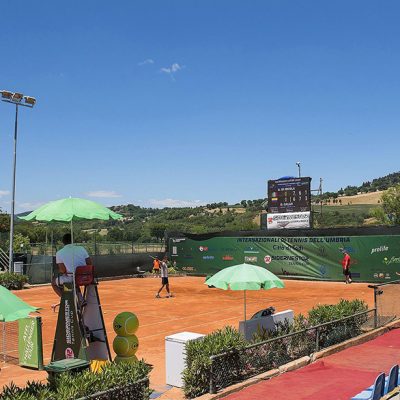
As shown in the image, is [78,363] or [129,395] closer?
[129,395]

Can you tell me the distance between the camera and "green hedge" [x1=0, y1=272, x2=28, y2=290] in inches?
1095

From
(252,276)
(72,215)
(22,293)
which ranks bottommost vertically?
(22,293)

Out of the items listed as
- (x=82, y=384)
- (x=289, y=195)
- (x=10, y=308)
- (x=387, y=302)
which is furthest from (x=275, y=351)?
(x=289, y=195)

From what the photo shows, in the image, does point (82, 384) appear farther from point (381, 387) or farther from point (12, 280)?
point (12, 280)

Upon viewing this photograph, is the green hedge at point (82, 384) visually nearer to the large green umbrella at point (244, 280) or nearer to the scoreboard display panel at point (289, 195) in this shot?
the large green umbrella at point (244, 280)

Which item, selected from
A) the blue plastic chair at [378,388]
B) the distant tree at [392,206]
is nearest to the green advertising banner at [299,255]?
the blue plastic chair at [378,388]

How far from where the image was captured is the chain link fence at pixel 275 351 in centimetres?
870

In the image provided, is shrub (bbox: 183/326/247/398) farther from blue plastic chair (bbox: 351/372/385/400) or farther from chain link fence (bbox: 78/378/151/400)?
blue plastic chair (bbox: 351/372/385/400)

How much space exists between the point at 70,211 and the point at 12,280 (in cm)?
2144

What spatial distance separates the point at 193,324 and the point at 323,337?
5370 mm

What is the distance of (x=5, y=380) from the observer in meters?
9.97

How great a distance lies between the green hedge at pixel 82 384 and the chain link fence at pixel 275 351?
4.82 ft

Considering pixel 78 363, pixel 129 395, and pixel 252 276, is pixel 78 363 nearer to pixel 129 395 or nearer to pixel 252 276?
pixel 129 395

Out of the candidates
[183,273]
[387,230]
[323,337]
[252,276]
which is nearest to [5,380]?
[252,276]
